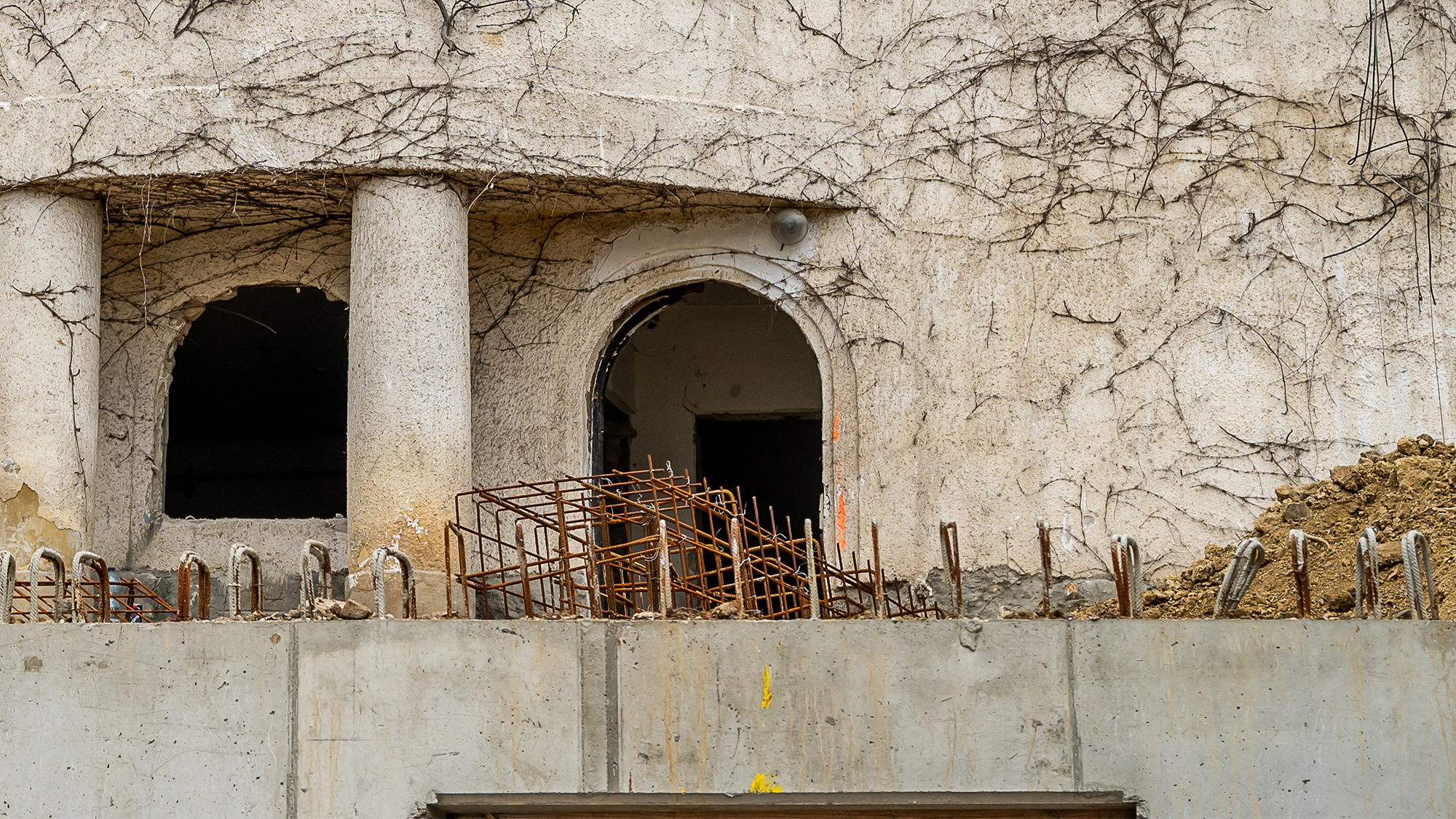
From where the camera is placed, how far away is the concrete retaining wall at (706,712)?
5219mm

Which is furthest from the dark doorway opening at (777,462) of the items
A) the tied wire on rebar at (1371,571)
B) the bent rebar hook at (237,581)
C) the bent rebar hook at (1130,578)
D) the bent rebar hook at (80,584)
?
the tied wire on rebar at (1371,571)

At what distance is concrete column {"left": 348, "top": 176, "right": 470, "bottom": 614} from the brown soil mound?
149 inches

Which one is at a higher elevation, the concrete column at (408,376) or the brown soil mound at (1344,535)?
the concrete column at (408,376)

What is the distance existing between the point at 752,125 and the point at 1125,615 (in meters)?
4.43

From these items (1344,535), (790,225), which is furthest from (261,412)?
(1344,535)

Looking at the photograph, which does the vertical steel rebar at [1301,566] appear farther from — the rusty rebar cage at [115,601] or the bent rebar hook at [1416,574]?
the rusty rebar cage at [115,601]

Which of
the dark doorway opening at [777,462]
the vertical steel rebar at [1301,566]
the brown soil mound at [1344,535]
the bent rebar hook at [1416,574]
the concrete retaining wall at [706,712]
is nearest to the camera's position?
the bent rebar hook at [1416,574]

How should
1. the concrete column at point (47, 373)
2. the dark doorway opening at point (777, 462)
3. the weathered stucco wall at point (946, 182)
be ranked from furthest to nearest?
the dark doorway opening at point (777, 462) → the weathered stucco wall at point (946, 182) → the concrete column at point (47, 373)

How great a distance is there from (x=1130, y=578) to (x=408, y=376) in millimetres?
4439

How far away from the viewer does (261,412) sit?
58.1 ft

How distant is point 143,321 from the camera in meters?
9.59

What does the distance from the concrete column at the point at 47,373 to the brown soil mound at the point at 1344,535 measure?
5960 mm

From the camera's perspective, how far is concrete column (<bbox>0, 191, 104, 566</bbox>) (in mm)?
8336

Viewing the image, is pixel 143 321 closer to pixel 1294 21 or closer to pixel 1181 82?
pixel 1181 82
